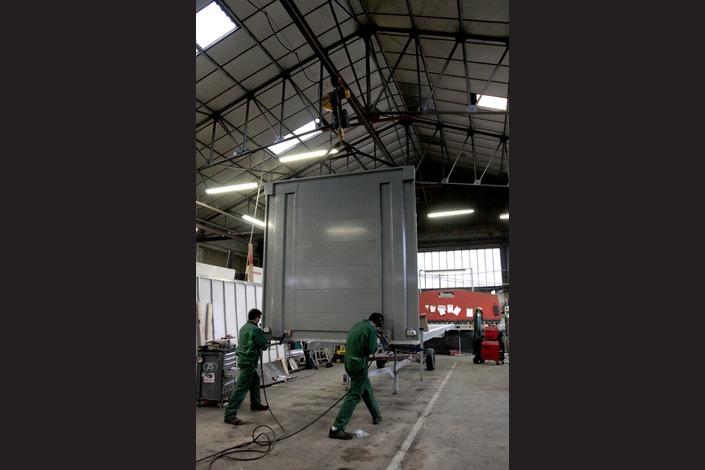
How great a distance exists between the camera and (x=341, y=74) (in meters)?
13.7

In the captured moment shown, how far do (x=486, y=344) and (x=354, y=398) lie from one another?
8.98 meters

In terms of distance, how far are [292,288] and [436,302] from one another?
10.9m

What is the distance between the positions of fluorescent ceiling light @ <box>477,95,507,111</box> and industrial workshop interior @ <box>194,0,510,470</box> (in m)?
0.05

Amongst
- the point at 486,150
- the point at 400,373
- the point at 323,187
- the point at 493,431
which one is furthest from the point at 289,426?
the point at 486,150

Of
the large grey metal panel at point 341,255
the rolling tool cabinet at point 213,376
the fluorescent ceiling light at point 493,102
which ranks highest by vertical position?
the fluorescent ceiling light at point 493,102

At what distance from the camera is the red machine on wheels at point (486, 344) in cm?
1314

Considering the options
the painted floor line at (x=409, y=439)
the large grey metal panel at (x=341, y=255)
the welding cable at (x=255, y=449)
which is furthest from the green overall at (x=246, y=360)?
the painted floor line at (x=409, y=439)

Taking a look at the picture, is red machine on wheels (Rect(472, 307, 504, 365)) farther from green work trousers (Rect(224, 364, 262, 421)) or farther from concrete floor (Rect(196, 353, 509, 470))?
green work trousers (Rect(224, 364, 262, 421))

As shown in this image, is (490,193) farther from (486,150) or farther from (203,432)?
(203,432)

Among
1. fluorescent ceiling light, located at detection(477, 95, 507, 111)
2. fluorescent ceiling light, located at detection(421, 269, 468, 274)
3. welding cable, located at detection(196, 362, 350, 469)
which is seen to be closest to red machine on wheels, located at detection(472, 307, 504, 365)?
fluorescent ceiling light, located at detection(477, 95, 507, 111)

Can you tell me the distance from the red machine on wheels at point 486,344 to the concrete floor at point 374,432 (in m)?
3.80

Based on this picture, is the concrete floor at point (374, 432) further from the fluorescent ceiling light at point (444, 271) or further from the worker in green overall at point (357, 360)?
the fluorescent ceiling light at point (444, 271)

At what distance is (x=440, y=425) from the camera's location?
602 cm

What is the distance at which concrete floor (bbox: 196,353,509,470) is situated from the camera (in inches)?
181
